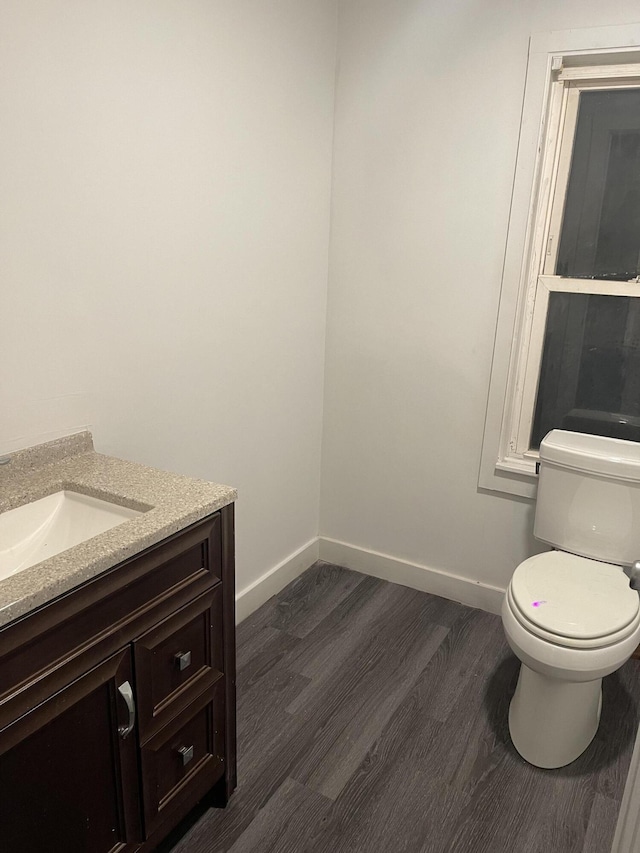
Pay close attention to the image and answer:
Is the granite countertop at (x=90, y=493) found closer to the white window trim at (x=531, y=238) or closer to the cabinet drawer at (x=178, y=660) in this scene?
the cabinet drawer at (x=178, y=660)

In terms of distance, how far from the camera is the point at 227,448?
2.18m

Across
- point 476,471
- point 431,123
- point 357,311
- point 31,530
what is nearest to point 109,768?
point 31,530

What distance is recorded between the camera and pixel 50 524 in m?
1.39

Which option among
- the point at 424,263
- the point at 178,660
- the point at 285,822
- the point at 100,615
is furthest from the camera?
the point at 424,263

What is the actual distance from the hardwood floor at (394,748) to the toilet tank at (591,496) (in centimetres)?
49

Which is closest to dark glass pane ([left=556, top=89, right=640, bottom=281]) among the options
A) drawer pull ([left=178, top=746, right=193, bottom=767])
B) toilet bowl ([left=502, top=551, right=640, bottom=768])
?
toilet bowl ([left=502, top=551, right=640, bottom=768])

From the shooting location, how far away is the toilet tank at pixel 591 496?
1.96 metres

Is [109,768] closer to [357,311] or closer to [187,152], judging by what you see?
[187,152]

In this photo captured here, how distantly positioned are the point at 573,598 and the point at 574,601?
0.01 metres

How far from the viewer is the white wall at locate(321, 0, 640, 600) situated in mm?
2164

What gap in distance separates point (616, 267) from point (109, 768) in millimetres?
2058

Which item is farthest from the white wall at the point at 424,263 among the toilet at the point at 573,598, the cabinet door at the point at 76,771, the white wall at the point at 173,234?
the cabinet door at the point at 76,771

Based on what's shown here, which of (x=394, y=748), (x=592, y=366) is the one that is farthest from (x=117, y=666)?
(x=592, y=366)

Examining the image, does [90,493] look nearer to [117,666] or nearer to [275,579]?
[117,666]
